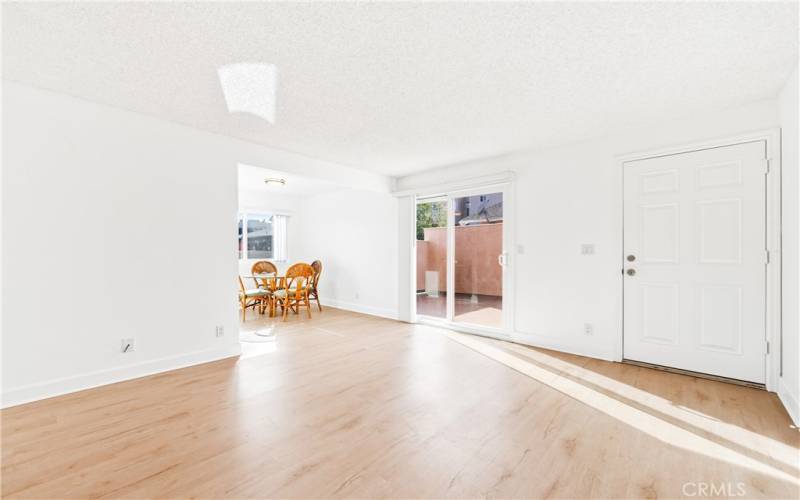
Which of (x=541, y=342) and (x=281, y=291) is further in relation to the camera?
(x=281, y=291)

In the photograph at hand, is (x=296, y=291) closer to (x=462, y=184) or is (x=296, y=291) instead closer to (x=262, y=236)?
(x=262, y=236)

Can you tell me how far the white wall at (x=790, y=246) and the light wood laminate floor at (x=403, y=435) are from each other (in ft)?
0.65

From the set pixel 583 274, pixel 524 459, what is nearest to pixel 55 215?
pixel 524 459

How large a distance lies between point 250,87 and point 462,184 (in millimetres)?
2943

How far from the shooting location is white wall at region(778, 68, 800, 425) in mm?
2312

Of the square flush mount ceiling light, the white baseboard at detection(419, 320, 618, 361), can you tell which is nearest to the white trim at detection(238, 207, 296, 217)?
the square flush mount ceiling light

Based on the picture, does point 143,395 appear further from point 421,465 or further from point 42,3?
point 42,3

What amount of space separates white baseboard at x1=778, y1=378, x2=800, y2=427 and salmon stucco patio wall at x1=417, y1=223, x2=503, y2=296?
2520 mm

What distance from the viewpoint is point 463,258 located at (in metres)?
5.00

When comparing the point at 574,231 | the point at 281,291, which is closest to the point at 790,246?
the point at 574,231

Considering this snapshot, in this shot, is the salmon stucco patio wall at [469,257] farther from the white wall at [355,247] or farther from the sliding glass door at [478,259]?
the white wall at [355,247]

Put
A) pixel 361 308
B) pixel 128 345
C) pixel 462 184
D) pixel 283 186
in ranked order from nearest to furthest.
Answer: pixel 128 345
pixel 462 184
pixel 361 308
pixel 283 186

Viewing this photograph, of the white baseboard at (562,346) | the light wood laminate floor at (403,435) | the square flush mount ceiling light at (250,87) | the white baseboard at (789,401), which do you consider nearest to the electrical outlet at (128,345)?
the light wood laminate floor at (403,435)

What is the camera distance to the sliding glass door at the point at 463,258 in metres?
4.55
